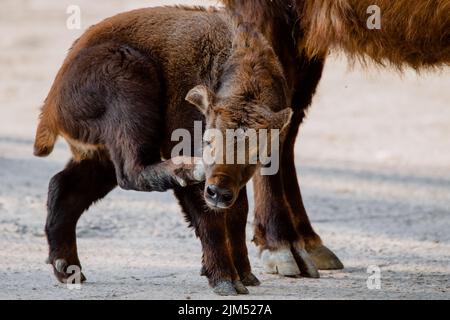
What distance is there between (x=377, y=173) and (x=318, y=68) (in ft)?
11.4

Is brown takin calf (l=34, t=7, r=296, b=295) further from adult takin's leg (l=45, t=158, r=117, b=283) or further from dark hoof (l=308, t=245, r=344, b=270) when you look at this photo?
dark hoof (l=308, t=245, r=344, b=270)

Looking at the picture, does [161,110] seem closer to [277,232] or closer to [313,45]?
[313,45]

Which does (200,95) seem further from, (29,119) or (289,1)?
(29,119)

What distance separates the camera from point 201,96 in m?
5.73

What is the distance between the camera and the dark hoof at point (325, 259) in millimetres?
7109

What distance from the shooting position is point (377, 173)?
34.8ft

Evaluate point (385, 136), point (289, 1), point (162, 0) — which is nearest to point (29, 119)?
point (385, 136)

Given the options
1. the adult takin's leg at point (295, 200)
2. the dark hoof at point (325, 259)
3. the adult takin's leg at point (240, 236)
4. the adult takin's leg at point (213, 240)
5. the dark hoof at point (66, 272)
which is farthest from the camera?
the adult takin's leg at point (295, 200)

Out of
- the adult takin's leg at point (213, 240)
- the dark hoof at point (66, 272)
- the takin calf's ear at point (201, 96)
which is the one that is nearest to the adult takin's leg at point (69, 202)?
the dark hoof at point (66, 272)

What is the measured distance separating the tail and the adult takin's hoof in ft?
4.76

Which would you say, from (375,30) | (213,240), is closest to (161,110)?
(213,240)

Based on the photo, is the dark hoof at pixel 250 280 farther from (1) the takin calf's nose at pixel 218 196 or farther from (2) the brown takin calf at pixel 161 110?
(1) the takin calf's nose at pixel 218 196

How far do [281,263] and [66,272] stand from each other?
1.29m

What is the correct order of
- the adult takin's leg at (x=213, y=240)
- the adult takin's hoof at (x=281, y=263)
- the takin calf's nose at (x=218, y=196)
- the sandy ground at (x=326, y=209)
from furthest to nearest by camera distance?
the adult takin's hoof at (x=281, y=263), the sandy ground at (x=326, y=209), the adult takin's leg at (x=213, y=240), the takin calf's nose at (x=218, y=196)
